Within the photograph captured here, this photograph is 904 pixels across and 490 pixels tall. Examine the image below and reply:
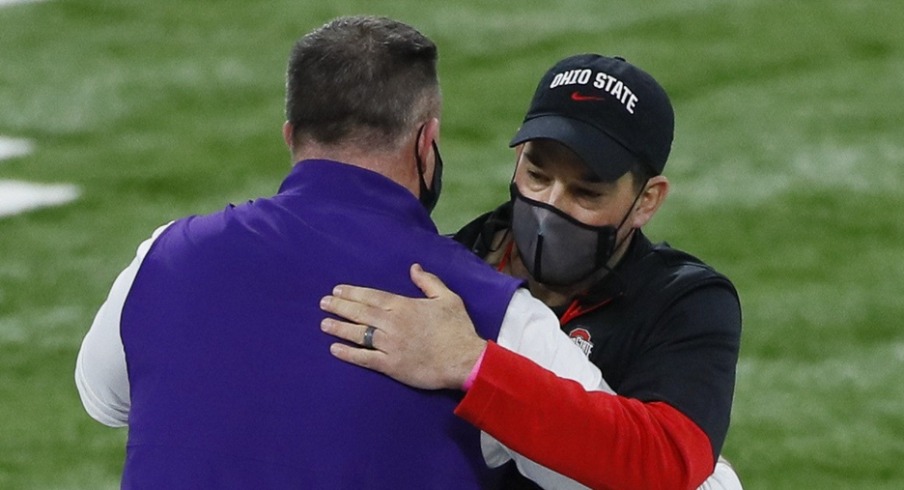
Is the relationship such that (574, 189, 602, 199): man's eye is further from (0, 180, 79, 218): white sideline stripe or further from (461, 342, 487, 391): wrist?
(0, 180, 79, 218): white sideline stripe

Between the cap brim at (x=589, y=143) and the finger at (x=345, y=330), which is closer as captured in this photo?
the finger at (x=345, y=330)

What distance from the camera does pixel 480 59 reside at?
30.5 ft

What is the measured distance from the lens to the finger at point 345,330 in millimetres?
2551

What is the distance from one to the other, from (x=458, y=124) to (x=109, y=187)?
163 cm

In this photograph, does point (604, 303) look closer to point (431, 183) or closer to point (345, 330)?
point (431, 183)

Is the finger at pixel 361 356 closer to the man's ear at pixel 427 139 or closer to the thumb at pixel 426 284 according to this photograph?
the thumb at pixel 426 284

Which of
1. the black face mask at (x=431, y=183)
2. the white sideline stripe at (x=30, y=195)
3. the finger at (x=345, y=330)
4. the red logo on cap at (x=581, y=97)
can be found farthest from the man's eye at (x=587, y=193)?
the white sideline stripe at (x=30, y=195)

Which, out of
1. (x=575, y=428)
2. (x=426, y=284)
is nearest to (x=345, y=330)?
(x=426, y=284)

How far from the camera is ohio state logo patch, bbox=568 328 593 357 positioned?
3.02 m

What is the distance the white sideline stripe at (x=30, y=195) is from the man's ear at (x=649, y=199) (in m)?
4.78

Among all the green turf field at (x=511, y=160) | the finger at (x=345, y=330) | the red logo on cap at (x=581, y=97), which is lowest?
the green turf field at (x=511, y=160)

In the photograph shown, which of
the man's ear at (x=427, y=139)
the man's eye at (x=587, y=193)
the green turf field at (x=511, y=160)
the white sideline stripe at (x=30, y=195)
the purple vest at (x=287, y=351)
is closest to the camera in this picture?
the purple vest at (x=287, y=351)

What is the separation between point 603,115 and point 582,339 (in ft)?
1.20

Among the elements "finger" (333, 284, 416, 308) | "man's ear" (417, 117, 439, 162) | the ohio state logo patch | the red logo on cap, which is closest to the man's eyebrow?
the red logo on cap
